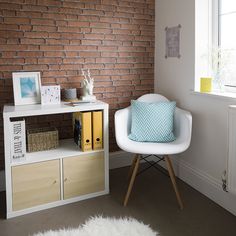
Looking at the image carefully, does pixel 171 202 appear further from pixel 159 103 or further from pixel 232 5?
pixel 232 5

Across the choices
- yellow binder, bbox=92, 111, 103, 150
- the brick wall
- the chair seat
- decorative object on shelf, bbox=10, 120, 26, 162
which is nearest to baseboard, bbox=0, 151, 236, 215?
the brick wall

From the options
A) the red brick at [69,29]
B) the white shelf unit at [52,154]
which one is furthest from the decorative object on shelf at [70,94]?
the red brick at [69,29]

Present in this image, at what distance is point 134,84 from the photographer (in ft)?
10.5

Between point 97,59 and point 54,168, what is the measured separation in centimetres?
120

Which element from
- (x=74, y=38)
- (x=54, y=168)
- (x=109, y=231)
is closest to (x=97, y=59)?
(x=74, y=38)

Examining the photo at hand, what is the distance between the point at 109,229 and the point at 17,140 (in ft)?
3.19

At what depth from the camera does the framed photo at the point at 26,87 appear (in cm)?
248

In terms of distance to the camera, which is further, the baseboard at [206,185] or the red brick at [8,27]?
the red brick at [8,27]

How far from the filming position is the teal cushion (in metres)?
2.57

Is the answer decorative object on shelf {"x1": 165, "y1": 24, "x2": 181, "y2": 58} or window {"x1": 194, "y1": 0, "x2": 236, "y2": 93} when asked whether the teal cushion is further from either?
decorative object on shelf {"x1": 165, "y1": 24, "x2": 181, "y2": 58}

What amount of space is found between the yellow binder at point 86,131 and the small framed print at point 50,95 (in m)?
0.31

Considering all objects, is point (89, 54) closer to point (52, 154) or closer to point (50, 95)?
point (50, 95)

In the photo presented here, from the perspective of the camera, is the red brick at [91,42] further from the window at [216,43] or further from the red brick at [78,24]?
the window at [216,43]

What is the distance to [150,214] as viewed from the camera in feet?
7.55
